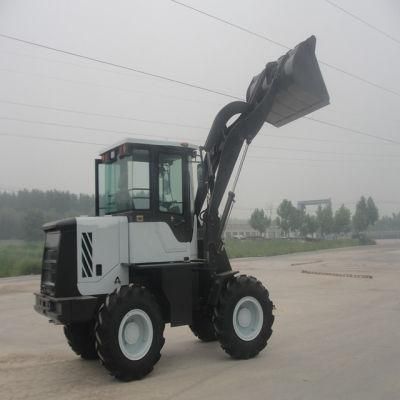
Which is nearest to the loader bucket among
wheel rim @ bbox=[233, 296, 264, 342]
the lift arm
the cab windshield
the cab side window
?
the lift arm

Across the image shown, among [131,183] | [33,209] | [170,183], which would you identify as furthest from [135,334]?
[33,209]

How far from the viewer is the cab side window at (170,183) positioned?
25.9ft

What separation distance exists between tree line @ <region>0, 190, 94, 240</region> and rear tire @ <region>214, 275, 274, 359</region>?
156 feet

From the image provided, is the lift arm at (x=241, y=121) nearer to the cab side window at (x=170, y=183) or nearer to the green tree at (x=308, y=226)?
the cab side window at (x=170, y=183)

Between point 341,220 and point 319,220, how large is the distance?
4725 millimetres

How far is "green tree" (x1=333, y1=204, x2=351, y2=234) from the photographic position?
103 metres

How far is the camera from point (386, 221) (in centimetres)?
17325

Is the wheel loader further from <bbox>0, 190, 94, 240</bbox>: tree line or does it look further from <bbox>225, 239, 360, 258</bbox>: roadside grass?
<bbox>0, 190, 94, 240</bbox>: tree line

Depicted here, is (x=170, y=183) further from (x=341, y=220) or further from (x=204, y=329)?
(x=341, y=220)

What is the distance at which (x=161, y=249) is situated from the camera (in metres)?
7.83

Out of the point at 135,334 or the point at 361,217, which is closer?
the point at 135,334

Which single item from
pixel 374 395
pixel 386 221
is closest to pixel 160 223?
pixel 374 395

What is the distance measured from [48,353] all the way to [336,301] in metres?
8.40

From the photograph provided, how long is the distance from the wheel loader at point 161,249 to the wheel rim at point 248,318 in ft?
0.05
